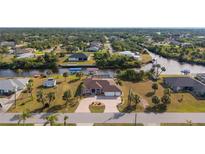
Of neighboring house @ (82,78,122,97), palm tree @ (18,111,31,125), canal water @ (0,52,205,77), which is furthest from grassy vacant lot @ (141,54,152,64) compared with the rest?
palm tree @ (18,111,31,125)

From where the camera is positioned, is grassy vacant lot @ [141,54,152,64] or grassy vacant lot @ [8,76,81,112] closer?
grassy vacant lot @ [8,76,81,112]

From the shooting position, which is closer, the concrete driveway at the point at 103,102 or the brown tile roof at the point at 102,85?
the concrete driveway at the point at 103,102

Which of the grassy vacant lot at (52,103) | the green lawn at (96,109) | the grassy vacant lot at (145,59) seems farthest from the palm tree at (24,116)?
the grassy vacant lot at (145,59)

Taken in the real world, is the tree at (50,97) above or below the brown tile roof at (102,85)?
below

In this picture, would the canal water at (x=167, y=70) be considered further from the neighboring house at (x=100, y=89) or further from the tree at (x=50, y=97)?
the tree at (x=50, y=97)

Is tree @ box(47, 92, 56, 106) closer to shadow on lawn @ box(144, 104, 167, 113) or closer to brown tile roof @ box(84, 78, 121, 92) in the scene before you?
brown tile roof @ box(84, 78, 121, 92)

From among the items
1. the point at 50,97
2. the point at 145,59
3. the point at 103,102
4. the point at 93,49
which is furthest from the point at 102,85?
the point at 93,49

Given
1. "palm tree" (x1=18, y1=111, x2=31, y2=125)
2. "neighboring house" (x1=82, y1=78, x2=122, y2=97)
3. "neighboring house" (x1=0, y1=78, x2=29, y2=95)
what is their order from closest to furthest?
"palm tree" (x1=18, y1=111, x2=31, y2=125)
"neighboring house" (x1=82, y1=78, x2=122, y2=97)
"neighboring house" (x1=0, y1=78, x2=29, y2=95)
